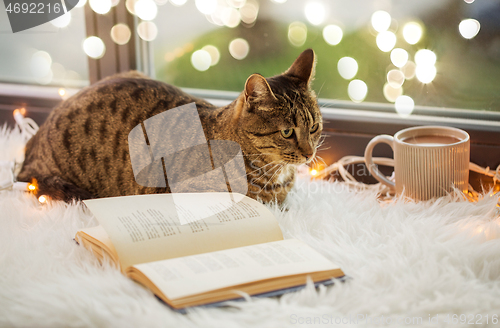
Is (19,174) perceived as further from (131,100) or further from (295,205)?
(295,205)

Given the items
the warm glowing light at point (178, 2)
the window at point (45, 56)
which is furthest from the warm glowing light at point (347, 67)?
the window at point (45, 56)

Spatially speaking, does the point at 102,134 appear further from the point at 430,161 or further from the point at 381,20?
the point at 381,20

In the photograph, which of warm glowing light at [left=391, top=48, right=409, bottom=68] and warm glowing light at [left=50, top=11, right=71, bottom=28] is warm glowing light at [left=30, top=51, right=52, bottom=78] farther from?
warm glowing light at [left=391, top=48, right=409, bottom=68]

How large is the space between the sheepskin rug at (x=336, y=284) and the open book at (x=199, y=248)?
0.08 ft

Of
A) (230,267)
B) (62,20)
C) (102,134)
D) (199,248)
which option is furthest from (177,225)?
(62,20)

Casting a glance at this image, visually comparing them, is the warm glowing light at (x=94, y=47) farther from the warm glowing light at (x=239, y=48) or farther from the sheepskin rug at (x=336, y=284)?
the sheepskin rug at (x=336, y=284)

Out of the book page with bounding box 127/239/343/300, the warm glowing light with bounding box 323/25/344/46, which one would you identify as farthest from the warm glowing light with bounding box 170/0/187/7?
the book page with bounding box 127/239/343/300

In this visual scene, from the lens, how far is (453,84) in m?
1.29

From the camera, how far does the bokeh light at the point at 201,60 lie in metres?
1.67

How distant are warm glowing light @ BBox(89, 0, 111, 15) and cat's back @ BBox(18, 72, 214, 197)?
565 mm

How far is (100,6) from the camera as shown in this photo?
1.56m

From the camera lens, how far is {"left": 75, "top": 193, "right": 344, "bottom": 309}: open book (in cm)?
64

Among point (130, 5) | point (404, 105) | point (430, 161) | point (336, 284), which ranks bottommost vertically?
point (336, 284)

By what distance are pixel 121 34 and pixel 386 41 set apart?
0.99m
